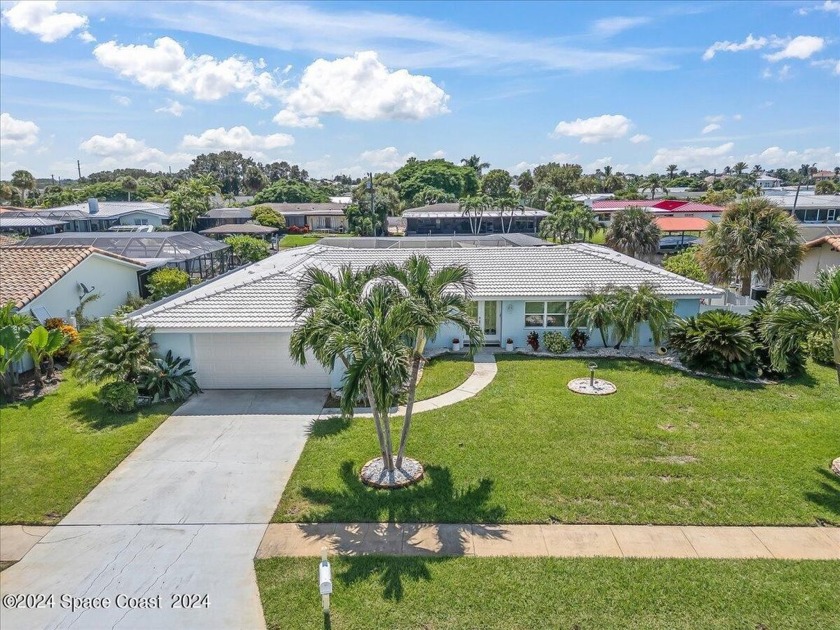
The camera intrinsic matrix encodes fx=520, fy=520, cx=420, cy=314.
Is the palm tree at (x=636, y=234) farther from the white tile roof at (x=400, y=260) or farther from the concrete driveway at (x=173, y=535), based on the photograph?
the concrete driveway at (x=173, y=535)

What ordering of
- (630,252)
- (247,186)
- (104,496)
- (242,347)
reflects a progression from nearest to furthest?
(104,496) → (242,347) → (630,252) → (247,186)

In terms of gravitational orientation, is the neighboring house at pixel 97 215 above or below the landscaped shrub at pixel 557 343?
above

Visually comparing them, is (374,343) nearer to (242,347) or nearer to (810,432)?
(242,347)

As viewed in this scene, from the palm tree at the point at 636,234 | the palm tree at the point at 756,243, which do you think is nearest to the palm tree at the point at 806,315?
the palm tree at the point at 756,243

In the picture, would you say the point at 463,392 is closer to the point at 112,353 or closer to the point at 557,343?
the point at 557,343

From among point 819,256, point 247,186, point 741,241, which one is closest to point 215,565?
point 741,241

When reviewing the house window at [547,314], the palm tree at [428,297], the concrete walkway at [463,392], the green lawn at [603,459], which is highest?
the palm tree at [428,297]

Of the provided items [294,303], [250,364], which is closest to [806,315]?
[294,303]
